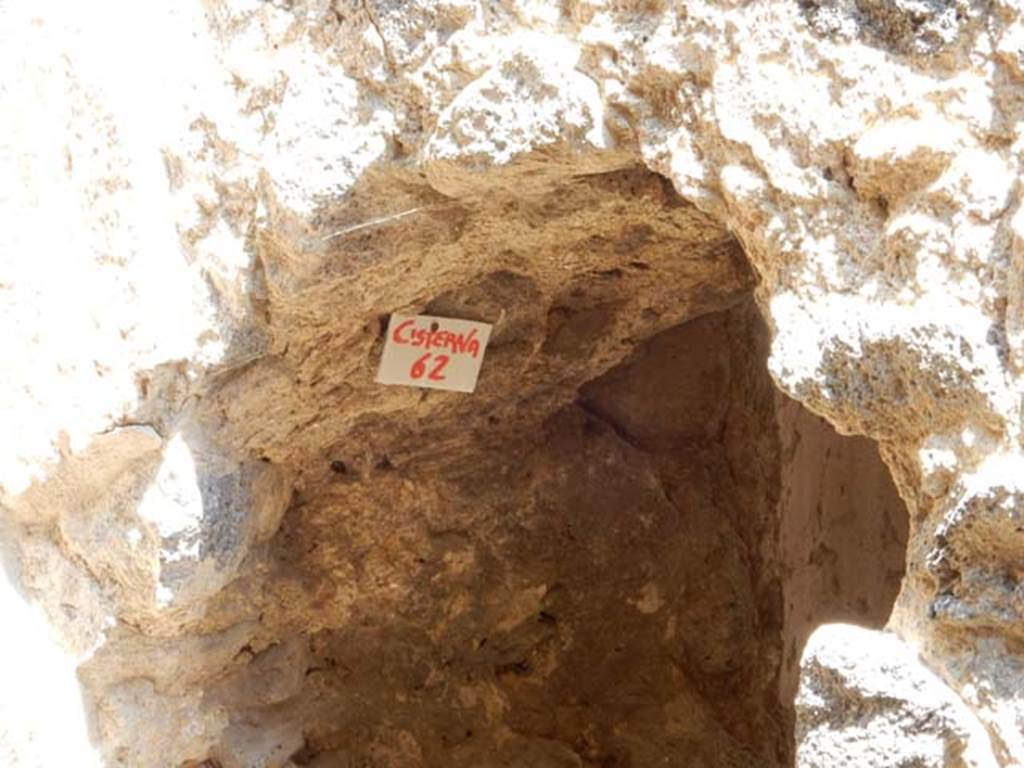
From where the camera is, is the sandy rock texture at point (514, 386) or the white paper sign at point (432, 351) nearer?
the sandy rock texture at point (514, 386)

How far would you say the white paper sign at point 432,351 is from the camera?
2.01m

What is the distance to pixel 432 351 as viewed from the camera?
2047 mm

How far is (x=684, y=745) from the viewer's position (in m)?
2.68

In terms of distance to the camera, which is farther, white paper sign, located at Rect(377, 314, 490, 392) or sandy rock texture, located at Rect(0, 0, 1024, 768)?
white paper sign, located at Rect(377, 314, 490, 392)

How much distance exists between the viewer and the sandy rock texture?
126 cm

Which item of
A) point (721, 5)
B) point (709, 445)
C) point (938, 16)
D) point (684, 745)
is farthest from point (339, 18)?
point (684, 745)

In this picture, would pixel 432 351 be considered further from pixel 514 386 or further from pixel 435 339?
pixel 514 386

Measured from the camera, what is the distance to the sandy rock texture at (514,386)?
1256mm

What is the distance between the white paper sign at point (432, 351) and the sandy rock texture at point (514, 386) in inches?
1.0

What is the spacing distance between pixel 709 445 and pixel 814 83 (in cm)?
141

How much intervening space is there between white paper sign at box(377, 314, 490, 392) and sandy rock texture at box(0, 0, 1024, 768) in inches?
1.0

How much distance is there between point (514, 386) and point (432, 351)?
26 cm

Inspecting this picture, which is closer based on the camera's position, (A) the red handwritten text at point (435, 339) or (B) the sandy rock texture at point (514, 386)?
(B) the sandy rock texture at point (514, 386)

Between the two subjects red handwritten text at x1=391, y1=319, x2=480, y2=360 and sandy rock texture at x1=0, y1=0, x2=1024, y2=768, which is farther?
red handwritten text at x1=391, y1=319, x2=480, y2=360
